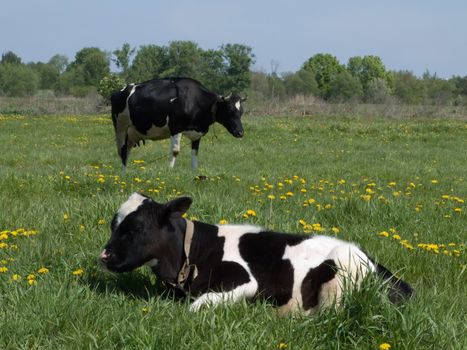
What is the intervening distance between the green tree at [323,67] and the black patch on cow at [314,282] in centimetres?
12203

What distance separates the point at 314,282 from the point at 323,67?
12722 centimetres

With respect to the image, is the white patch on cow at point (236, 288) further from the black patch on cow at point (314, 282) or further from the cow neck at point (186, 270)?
the black patch on cow at point (314, 282)

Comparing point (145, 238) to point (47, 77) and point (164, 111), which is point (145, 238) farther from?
point (47, 77)


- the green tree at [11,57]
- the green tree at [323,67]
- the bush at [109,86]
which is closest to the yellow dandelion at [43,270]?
the bush at [109,86]

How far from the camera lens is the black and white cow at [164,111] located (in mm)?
13734

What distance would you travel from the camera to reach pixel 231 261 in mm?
4102

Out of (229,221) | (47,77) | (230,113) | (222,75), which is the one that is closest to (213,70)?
(222,75)

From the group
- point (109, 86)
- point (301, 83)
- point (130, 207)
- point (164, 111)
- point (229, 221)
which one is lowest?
point (229, 221)

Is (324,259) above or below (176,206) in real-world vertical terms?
below

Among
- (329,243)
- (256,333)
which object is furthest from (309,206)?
(256,333)

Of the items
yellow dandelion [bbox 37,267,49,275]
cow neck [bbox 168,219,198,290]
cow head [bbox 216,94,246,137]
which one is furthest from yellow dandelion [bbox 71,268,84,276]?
cow head [bbox 216,94,246,137]

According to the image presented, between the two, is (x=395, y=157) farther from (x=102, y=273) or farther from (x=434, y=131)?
(x=102, y=273)

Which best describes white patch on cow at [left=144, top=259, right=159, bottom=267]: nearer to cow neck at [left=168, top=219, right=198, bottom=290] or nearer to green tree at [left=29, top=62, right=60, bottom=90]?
cow neck at [left=168, top=219, right=198, bottom=290]

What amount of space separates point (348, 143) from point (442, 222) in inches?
586
